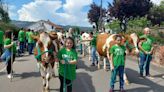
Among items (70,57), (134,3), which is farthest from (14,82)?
(134,3)

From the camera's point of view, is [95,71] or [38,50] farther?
[95,71]

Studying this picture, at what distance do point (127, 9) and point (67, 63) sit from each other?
4105 centimetres

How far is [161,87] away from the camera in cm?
1004

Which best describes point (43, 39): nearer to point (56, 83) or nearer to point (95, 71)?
point (56, 83)

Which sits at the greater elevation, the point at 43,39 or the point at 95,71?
the point at 43,39

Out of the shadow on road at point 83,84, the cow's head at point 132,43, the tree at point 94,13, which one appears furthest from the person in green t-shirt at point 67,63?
the tree at point 94,13

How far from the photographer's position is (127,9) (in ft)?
154

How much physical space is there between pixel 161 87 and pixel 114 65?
2.27 m

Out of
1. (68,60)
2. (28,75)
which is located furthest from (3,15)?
(68,60)

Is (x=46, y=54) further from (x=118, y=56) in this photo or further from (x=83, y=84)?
(x=83, y=84)

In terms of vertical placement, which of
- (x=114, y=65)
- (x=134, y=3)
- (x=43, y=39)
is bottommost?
(x=114, y=65)

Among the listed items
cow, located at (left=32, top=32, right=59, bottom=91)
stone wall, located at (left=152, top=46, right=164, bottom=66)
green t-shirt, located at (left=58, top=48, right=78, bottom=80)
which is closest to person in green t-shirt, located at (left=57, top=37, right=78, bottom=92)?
green t-shirt, located at (left=58, top=48, right=78, bottom=80)

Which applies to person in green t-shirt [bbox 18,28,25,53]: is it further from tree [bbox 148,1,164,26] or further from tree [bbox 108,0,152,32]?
tree [bbox 148,1,164,26]

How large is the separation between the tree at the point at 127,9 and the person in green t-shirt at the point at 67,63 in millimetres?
39828
